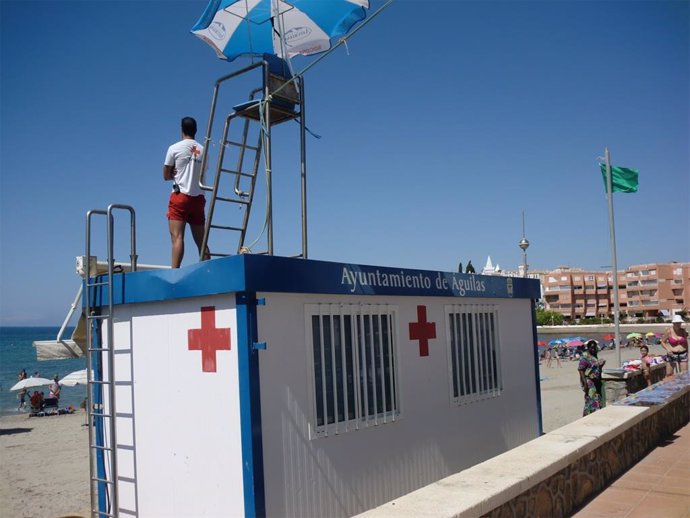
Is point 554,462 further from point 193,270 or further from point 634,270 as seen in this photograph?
point 634,270

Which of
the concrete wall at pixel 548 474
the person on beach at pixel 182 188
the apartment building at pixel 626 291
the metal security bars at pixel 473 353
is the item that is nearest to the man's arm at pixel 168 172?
the person on beach at pixel 182 188

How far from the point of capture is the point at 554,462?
4.55 m

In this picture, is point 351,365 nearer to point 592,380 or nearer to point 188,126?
point 188,126

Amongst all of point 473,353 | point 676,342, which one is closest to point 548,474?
point 473,353

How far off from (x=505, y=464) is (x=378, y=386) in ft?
5.32

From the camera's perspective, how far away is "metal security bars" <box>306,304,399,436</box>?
5.25 metres

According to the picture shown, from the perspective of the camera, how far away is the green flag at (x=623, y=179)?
17.0 metres

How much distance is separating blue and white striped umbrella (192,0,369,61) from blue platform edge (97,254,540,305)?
250cm

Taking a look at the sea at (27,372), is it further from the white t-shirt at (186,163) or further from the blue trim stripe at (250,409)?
the blue trim stripe at (250,409)

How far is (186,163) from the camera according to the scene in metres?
5.99

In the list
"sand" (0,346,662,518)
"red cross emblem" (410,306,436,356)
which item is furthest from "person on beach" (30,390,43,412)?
"red cross emblem" (410,306,436,356)

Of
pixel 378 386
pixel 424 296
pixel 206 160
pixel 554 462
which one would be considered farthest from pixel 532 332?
pixel 206 160

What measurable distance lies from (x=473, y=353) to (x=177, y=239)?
3671mm

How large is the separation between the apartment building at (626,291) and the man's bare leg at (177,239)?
105970 millimetres
